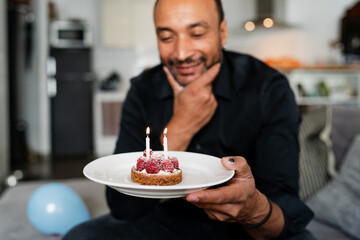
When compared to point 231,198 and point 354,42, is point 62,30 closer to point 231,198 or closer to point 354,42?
point 354,42

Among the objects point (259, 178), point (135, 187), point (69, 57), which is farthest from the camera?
point (69, 57)

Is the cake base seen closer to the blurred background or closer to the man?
the man

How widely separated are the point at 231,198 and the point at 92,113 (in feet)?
15.5

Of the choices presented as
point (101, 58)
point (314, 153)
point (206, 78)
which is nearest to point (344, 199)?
point (314, 153)

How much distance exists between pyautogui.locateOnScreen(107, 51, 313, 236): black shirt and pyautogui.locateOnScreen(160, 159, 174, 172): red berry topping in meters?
0.34

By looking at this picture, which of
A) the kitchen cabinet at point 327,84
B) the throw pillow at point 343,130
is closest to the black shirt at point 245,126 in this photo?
the throw pillow at point 343,130

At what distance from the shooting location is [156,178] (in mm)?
584

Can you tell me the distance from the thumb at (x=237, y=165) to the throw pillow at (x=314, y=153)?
41.2 inches

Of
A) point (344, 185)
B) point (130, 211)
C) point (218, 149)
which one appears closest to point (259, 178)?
point (218, 149)

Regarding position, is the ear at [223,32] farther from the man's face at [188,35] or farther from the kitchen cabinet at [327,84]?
the kitchen cabinet at [327,84]

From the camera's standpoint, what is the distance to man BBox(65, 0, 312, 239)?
855 millimetres

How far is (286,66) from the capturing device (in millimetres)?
4520

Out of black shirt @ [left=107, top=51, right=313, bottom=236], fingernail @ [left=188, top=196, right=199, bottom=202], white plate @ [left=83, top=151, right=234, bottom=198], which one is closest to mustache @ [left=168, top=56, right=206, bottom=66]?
black shirt @ [left=107, top=51, right=313, bottom=236]

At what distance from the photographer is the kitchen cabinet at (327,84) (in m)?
4.65
